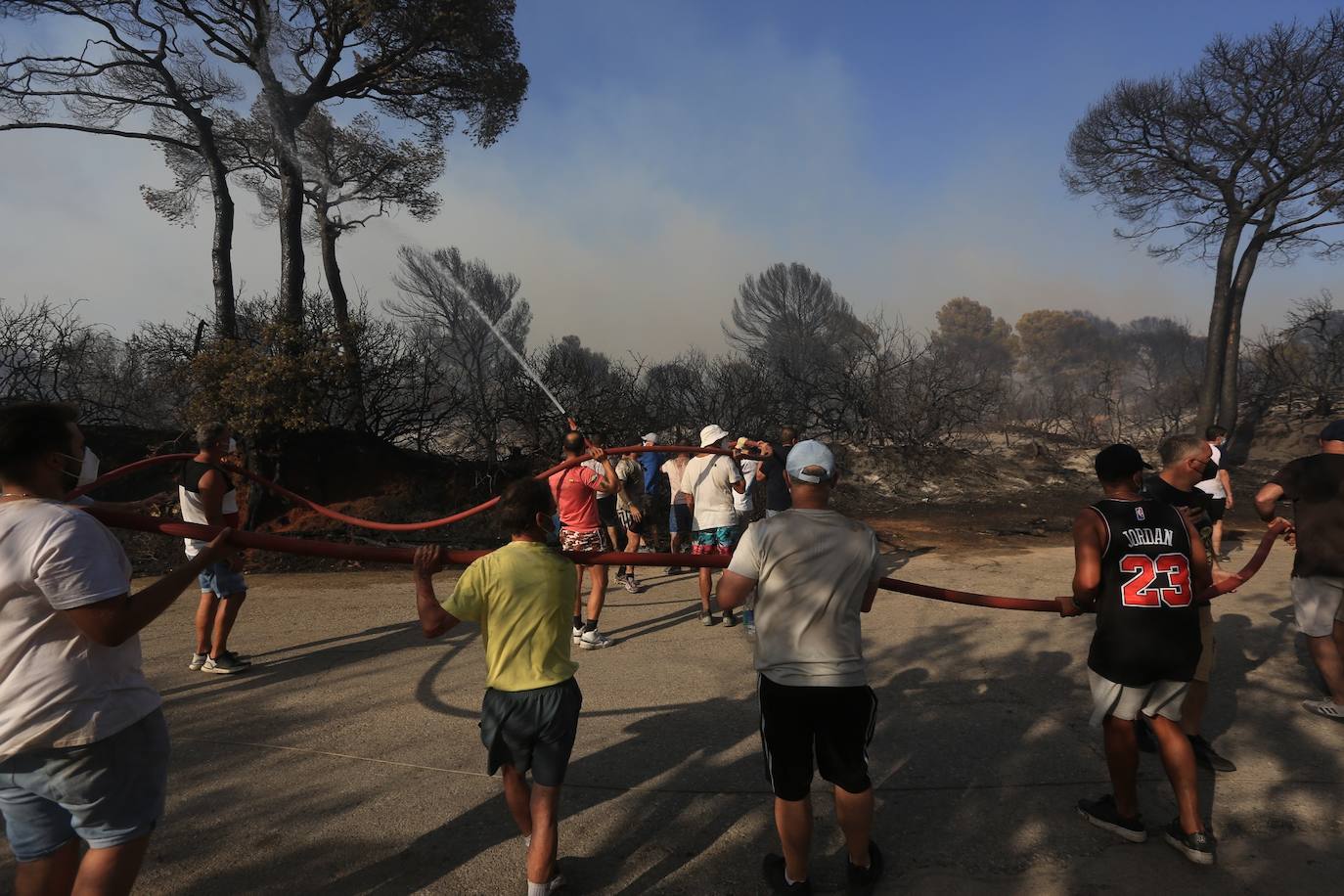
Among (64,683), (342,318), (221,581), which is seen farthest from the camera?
(342,318)

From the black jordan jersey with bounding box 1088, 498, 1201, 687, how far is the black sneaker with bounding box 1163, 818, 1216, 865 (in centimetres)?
63

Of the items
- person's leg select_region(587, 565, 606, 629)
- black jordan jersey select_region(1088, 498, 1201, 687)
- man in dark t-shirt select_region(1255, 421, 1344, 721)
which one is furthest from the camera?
person's leg select_region(587, 565, 606, 629)

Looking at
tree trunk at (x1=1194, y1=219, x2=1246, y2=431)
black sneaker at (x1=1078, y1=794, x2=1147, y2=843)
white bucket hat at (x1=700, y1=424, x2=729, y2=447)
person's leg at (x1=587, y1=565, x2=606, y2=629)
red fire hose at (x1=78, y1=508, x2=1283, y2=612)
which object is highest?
tree trunk at (x1=1194, y1=219, x2=1246, y2=431)

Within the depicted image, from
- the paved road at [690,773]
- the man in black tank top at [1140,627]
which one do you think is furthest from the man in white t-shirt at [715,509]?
the man in black tank top at [1140,627]

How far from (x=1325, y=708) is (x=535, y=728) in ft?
15.7

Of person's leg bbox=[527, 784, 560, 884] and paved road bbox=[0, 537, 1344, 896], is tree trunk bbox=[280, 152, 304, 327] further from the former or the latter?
person's leg bbox=[527, 784, 560, 884]

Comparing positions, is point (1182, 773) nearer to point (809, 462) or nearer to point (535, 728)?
point (809, 462)

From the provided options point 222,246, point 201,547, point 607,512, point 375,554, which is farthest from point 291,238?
point 375,554

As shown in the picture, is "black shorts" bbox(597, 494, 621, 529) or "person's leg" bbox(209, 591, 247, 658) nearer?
"person's leg" bbox(209, 591, 247, 658)

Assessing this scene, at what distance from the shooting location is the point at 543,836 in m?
2.71

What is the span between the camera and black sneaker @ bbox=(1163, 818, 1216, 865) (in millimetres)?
2978

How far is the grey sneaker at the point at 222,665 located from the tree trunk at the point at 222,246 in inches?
337

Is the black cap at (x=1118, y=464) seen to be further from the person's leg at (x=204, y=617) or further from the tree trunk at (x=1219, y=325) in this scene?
the tree trunk at (x=1219, y=325)

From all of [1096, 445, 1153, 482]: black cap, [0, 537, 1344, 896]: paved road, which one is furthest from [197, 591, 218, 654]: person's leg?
[1096, 445, 1153, 482]: black cap
